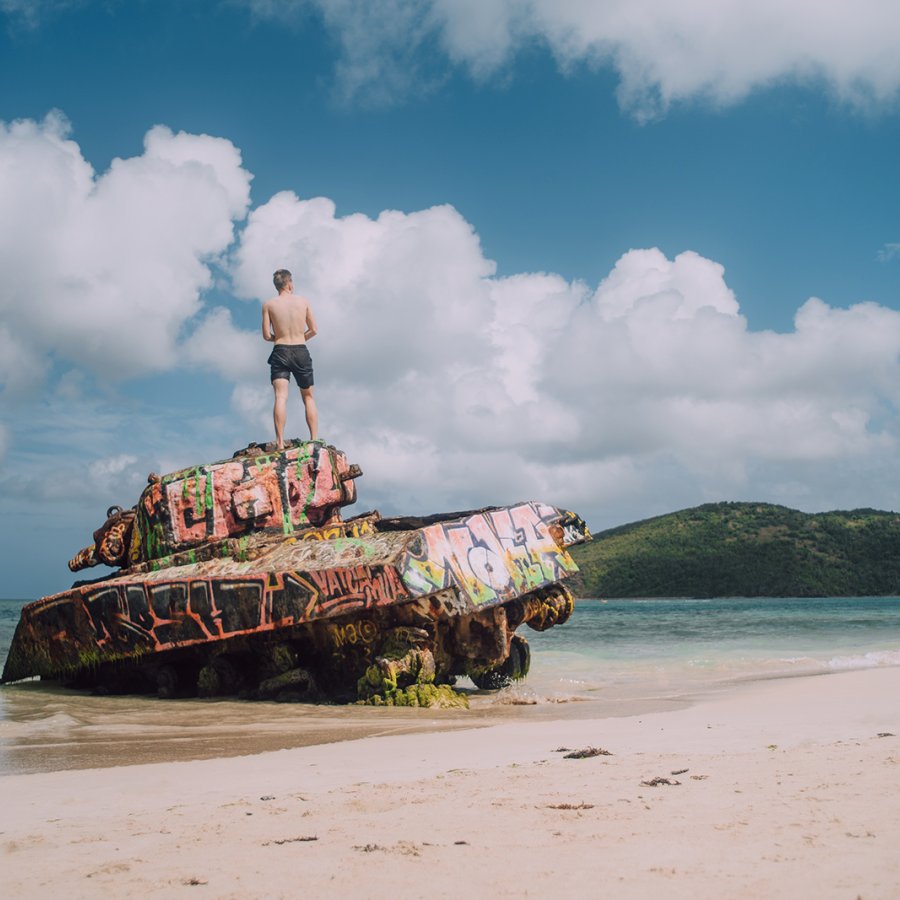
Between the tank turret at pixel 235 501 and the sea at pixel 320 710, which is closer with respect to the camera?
the sea at pixel 320 710

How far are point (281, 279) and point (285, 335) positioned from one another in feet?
2.12

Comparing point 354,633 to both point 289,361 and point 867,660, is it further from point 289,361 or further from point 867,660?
point 867,660

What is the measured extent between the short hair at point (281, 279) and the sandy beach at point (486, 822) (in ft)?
20.9

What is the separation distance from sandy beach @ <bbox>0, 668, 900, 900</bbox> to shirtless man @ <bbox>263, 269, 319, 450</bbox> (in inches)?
225

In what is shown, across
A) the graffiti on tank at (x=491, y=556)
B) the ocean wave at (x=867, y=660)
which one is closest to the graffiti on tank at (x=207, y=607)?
the graffiti on tank at (x=491, y=556)

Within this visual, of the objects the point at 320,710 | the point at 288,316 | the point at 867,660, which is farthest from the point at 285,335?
the point at 867,660

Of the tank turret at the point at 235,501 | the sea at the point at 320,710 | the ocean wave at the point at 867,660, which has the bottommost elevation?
the ocean wave at the point at 867,660

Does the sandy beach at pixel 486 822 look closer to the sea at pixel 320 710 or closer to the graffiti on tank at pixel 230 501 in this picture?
the sea at pixel 320 710

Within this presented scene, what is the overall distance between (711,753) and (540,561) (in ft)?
16.7

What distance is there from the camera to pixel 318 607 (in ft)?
25.9

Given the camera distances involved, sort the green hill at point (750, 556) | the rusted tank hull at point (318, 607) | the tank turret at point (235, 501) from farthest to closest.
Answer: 1. the green hill at point (750, 556)
2. the tank turret at point (235, 501)
3. the rusted tank hull at point (318, 607)

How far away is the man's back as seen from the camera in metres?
10.3

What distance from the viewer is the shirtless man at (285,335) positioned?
1027cm

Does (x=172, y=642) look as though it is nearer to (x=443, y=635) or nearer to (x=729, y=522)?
(x=443, y=635)
